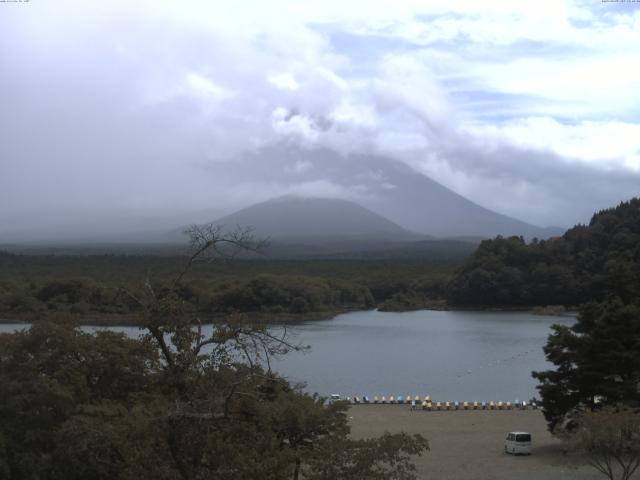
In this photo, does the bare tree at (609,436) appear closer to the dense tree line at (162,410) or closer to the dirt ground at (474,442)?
the dirt ground at (474,442)

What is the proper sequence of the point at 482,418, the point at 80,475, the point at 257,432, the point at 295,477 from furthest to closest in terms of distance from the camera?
the point at 482,418
the point at 80,475
the point at 295,477
the point at 257,432

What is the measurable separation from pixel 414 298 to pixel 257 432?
5391 cm

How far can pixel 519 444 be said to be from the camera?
1441 centimetres

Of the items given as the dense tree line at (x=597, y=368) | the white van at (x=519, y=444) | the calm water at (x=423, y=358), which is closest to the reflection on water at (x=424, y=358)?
the calm water at (x=423, y=358)

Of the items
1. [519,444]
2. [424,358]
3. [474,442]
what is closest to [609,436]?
[519,444]

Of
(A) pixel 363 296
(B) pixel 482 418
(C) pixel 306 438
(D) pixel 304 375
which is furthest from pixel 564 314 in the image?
(C) pixel 306 438

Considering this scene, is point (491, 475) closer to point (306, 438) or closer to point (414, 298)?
point (306, 438)

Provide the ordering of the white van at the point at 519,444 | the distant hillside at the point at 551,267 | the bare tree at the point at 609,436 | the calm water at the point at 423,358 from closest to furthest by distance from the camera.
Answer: the bare tree at the point at 609,436, the white van at the point at 519,444, the calm water at the point at 423,358, the distant hillside at the point at 551,267

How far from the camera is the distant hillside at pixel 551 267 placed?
53.9m

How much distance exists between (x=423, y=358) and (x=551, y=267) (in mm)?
27198

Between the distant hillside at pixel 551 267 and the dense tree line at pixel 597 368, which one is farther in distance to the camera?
the distant hillside at pixel 551 267

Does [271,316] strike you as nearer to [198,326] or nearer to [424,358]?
[424,358]

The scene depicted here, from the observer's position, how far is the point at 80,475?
7789 mm

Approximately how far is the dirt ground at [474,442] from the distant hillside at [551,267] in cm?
3522
